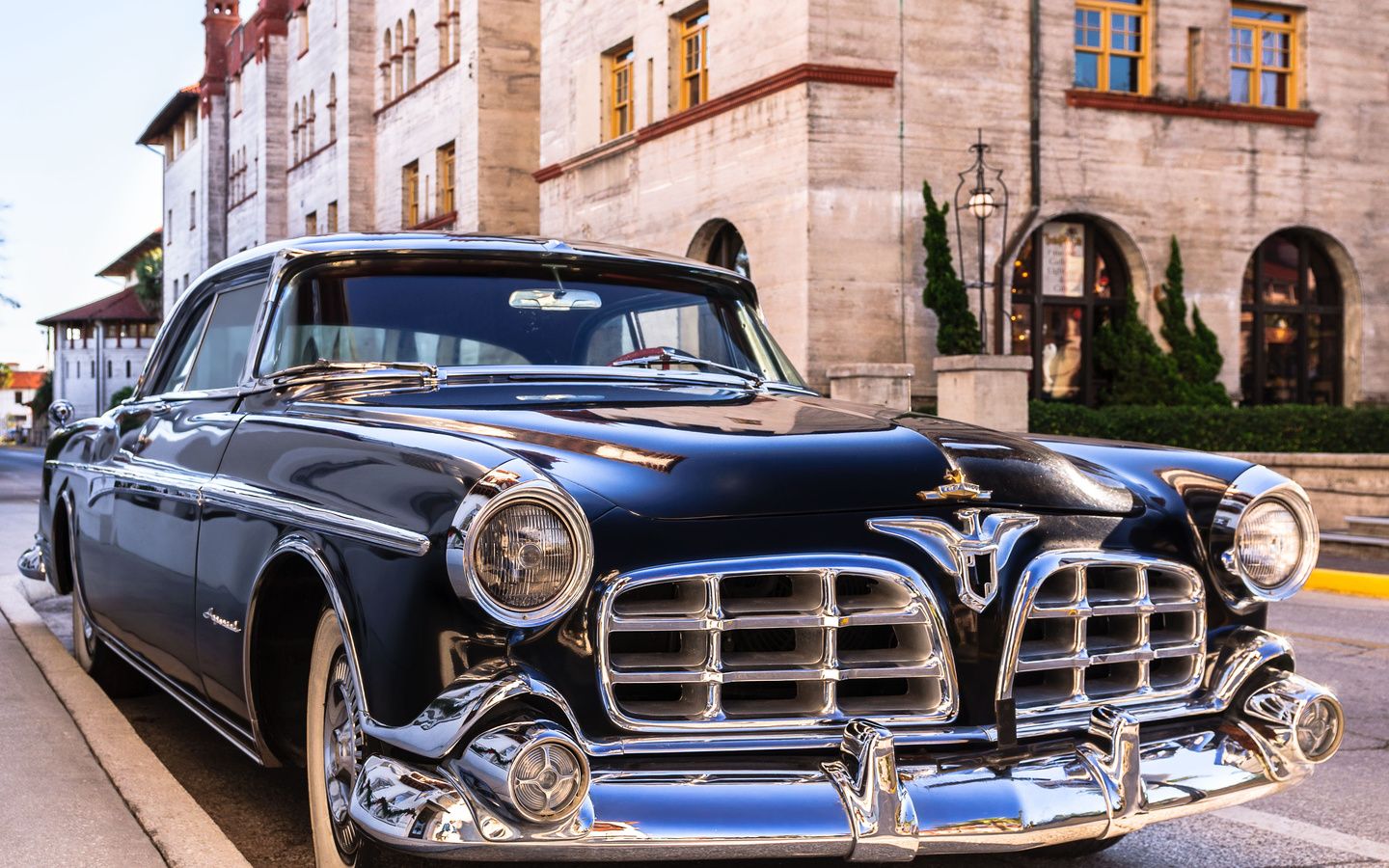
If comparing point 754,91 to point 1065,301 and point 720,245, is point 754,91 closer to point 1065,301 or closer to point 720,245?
point 720,245

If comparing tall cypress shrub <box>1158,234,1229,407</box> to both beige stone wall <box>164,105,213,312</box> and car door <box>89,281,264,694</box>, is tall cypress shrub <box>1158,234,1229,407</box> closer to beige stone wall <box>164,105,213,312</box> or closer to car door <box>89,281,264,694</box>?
car door <box>89,281,264,694</box>

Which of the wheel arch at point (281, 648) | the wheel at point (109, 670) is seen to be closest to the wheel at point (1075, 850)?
the wheel arch at point (281, 648)

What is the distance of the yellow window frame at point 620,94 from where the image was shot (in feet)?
72.9

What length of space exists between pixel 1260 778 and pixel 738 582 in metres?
1.29

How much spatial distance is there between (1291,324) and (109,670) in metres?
19.1

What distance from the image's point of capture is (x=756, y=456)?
2.75 m

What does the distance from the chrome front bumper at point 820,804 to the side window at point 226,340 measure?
2.19 metres

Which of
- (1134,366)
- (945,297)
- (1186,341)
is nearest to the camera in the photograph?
(945,297)

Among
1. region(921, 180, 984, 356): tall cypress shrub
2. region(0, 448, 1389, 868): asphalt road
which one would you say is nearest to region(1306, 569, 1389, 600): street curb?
region(0, 448, 1389, 868): asphalt road

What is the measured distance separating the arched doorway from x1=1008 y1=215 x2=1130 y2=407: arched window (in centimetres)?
390

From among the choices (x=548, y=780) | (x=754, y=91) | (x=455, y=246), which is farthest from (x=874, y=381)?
(x=548, y=780)

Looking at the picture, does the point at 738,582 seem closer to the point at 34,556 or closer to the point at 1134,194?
the point at 34,556

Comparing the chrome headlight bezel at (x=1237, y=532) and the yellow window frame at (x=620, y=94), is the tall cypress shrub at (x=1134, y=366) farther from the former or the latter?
the chrome headlight bezel at (x=1237, y=532)

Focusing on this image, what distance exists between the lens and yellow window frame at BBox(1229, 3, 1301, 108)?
1997 cm
